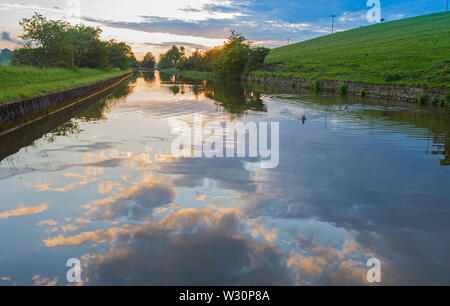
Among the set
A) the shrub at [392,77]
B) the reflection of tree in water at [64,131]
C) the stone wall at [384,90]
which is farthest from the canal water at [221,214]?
the shrub at [392,77]

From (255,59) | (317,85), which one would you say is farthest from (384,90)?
(255,59)

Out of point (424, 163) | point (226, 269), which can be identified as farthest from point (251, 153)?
point (226, 269)

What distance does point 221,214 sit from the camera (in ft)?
22.8

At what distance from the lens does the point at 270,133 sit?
15914 millimetres

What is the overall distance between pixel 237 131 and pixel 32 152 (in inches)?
331

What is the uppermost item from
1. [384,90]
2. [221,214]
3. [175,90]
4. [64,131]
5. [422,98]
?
[175,90]

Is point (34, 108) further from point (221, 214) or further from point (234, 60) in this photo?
point (234, 60)

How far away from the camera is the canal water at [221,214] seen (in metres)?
5.11

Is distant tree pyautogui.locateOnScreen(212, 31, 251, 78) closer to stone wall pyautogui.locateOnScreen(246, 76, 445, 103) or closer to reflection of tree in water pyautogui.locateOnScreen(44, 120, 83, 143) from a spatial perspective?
stone wall pyautogui.locateOnScreen(246, 76, 445, 103)

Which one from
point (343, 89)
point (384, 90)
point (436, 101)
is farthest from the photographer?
point (343, 89)

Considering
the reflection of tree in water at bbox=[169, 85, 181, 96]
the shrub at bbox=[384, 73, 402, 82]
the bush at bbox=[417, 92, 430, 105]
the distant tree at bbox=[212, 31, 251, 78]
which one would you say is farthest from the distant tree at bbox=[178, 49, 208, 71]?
the bush at bbox=[417, 92, 430, 105]

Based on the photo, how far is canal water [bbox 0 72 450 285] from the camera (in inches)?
201

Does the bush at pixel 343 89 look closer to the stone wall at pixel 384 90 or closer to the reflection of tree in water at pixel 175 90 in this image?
the stone wall at pixel 384 90

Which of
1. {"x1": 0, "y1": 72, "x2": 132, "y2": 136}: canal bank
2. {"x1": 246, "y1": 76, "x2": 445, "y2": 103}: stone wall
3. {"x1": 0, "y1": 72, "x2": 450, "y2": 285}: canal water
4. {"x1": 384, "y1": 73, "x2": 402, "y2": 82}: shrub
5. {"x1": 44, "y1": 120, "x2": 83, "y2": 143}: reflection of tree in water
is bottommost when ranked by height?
{"x1": 0, "y1": 72, "x2": 450, "y2": 285}: canal water
